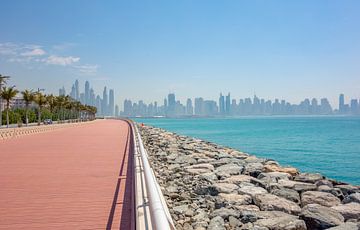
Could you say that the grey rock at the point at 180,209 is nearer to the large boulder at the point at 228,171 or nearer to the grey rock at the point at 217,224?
the grey rock at the point at 217,224

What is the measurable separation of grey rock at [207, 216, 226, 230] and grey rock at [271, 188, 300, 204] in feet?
8.27

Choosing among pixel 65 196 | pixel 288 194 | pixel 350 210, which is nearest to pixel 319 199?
pixel 288 194

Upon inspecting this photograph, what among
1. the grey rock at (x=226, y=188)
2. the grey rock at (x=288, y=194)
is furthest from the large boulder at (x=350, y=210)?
the grey rock at (x=226, y=188)

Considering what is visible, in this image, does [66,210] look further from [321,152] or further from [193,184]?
[321,152]

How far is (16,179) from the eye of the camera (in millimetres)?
7848

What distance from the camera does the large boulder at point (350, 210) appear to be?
615cm

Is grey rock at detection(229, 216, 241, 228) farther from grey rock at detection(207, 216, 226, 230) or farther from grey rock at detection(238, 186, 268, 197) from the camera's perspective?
grey rock at detection(238, 186, 268, 197)

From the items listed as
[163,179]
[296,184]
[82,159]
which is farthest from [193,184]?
[82,159]

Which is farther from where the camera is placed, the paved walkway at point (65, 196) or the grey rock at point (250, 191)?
the grey rock at point (250, 191)

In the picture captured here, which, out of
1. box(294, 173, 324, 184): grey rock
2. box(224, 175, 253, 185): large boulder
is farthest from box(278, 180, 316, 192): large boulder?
box(294, 173, 324, 184): grey rock

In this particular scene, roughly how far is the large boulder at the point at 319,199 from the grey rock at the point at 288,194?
138 mm

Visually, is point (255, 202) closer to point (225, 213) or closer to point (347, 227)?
point (225, 213)

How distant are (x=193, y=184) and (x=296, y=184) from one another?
8.15 ft

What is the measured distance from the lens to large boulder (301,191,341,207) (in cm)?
703
